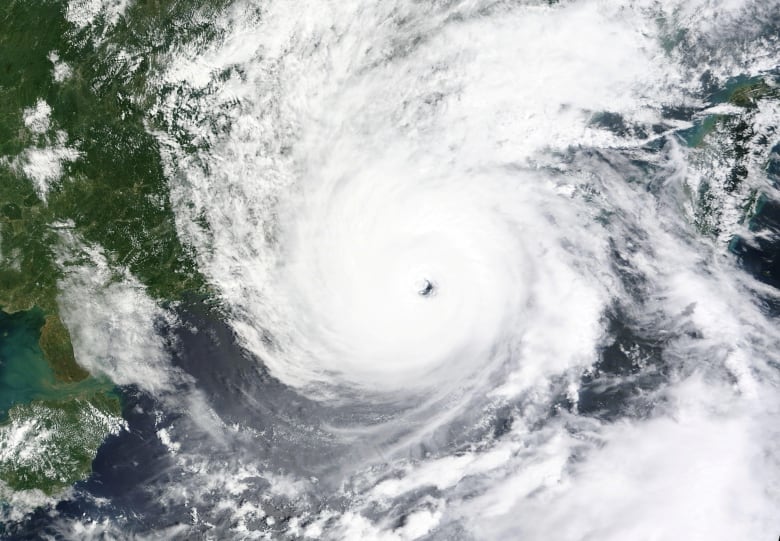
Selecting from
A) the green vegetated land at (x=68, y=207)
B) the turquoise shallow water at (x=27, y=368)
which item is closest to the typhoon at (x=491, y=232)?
the green vegetated land at (x=68, y=207)

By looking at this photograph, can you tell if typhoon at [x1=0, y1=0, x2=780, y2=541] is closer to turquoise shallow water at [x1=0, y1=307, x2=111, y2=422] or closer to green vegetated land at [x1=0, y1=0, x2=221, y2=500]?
green vegetated land at [x1=0, y1=0, x2=221, y2=500]

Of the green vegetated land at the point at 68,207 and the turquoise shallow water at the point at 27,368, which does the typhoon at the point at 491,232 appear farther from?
the turquoise shallow water at the point at 27,368

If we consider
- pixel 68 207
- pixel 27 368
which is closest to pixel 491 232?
pixel 68 207

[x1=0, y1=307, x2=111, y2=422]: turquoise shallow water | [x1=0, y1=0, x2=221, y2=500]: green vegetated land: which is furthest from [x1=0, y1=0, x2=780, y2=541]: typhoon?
[x1=0, y1=307, x2=111, y2=422]: turquoise shallow water

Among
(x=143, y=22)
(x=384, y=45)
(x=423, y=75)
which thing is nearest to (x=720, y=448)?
(x=423, y=75)

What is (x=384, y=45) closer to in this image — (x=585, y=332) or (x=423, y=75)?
(x=423, y=75)
